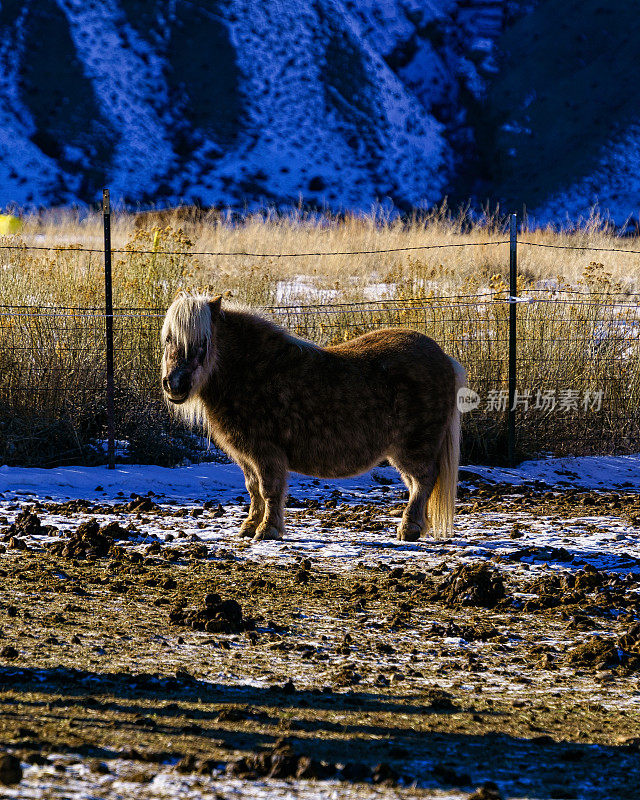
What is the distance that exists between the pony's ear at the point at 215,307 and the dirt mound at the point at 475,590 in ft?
7.32

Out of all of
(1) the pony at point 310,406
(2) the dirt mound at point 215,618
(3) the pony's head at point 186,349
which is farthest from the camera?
(1) the pony at point 310,406

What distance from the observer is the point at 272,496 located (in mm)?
6047

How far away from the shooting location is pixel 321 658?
13.1 feet

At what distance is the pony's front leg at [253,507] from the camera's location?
20.4 feet

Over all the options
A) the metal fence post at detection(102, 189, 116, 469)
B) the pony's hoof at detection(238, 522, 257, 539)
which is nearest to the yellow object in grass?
the metal fence post at detection(102, 189, 116, 469)

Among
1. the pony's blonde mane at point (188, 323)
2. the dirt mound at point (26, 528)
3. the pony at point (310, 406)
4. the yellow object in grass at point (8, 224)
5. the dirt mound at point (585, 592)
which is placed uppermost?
the yellow object in grass at point (8, 224)

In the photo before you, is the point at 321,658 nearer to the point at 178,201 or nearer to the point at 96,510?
the point at 96,510

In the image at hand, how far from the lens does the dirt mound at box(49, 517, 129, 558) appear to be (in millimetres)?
5641

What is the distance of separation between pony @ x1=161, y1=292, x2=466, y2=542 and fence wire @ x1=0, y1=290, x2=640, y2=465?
7.66 feet

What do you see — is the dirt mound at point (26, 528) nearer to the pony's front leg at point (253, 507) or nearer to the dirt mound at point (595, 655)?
the pony's front leg at point (253, 507)

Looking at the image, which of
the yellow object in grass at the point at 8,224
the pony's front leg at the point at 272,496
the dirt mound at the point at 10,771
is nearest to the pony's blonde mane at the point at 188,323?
the pony's front leg at the point at 272,496

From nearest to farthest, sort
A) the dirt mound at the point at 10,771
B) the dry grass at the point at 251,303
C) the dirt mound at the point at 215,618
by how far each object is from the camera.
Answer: the dirt mound at the point at 10,771, the dirt mound at the point at 215,618, the dry grass at the point at 251,303

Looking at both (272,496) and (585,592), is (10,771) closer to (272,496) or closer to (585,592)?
(585,592)

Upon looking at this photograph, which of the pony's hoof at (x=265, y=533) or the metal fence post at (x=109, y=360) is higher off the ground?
the metal fence post at (x=109, y=360)
